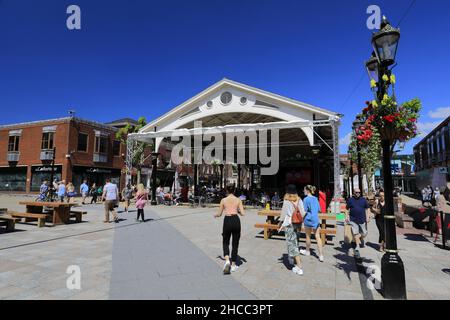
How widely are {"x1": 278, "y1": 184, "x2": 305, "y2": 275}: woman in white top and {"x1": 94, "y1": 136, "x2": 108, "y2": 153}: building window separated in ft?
100

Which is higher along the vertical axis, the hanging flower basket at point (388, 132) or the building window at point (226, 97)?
the building window at point (226, 97)

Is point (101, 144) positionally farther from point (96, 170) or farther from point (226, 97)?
point (226, 97)

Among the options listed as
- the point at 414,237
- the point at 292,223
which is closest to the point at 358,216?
the point at 292,223

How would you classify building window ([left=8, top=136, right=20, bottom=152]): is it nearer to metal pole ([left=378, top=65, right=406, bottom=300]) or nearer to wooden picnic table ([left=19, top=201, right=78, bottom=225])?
wooden picnic table ([left=19, top=201, right=78, bottom=225])

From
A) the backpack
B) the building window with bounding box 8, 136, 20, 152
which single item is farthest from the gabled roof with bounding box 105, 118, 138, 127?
the backpack

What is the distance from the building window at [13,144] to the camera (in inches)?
1245

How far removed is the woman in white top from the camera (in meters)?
5.15

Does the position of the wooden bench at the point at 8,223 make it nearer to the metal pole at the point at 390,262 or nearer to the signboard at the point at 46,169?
the metal pole at the point at 390,262

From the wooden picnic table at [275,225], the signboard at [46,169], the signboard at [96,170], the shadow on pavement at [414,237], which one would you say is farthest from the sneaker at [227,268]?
the signboard at [96,170]

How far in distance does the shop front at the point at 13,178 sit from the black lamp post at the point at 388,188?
36.4m

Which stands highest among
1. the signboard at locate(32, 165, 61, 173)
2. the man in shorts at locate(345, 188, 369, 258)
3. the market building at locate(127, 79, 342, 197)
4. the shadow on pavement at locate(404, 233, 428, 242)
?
the market building at locate(127, 79, 342, 197)

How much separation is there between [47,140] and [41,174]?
377cm
